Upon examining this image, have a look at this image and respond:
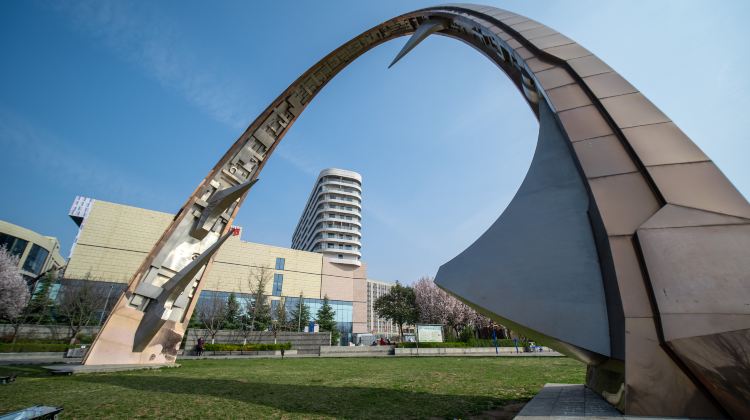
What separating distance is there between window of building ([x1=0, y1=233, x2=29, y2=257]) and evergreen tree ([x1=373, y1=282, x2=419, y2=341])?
60.0 meters

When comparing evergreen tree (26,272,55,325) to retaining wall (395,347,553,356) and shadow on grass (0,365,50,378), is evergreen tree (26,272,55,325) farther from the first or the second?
retaining wall (395,347,553,356)

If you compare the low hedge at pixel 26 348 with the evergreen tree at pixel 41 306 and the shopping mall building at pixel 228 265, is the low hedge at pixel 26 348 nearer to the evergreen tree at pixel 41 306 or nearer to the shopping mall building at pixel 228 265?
the shopping mall building at pixel 228 265

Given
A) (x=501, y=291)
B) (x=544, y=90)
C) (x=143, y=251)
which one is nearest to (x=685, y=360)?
(x=501, y=291)

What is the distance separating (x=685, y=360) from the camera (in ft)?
10.3

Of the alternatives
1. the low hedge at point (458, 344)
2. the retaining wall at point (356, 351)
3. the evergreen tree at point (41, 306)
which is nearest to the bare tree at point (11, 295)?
the evergreen tree at point (41, 306)

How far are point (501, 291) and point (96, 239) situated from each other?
6430cm

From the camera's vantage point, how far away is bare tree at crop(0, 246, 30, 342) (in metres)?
31.8

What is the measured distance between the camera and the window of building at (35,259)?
55.0 meters

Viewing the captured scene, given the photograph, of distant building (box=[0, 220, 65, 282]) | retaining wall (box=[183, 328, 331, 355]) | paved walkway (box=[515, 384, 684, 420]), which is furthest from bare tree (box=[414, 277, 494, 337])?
distant building (box=[0, 220, 65, 282])

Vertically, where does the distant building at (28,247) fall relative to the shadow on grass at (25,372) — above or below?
above

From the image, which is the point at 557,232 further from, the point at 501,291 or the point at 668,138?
the point at 668,138

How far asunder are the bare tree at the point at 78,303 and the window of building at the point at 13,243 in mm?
19606

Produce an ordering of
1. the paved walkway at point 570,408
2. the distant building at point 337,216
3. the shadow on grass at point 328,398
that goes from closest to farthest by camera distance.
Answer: the paved walkway at point 570,408 < the shadow on grass at point 328,398 < the distant building at point 337,216

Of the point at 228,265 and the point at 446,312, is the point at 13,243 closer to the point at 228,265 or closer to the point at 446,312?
the point at 228,265
